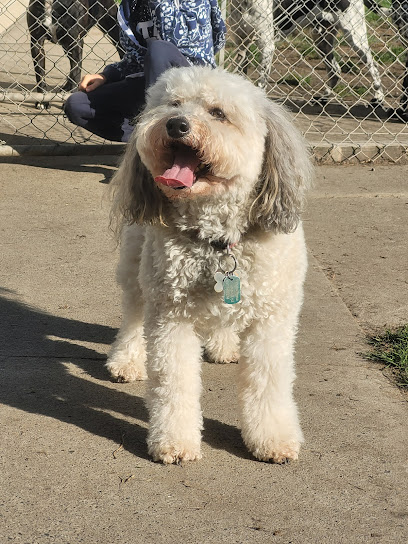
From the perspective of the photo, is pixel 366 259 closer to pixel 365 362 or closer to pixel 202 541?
pixel 365 362

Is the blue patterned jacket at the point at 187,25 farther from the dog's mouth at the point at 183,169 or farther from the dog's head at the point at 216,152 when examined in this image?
the dog's mouth at the point at 183,169

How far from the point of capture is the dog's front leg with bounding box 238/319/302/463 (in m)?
3.10

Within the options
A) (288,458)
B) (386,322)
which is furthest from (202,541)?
(386,322)

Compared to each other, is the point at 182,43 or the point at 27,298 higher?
the point at 182,43

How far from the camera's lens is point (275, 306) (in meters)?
3.10

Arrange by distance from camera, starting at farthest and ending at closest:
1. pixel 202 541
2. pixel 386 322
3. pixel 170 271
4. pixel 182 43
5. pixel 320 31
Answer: pixel 320 31 < pixel 182 43 < pixel 386 322 < pixel 170 271 < pixel 202 541

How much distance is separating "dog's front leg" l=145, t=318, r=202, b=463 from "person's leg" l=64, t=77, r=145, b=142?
2.56 metres

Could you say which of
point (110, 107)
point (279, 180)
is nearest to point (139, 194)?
point (279, 180)

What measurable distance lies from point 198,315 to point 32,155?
437 centimetres

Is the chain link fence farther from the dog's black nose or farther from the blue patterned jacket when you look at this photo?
the dog's black nose

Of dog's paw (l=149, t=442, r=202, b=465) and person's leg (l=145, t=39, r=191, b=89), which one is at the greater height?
person's leg (l=145, t=39, r=191, b=89)

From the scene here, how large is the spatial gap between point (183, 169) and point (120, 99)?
2865 millimetres

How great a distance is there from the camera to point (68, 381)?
12.4ft

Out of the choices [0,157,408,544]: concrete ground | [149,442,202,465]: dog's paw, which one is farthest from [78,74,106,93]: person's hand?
[149,442,202,465]: dog's paw
